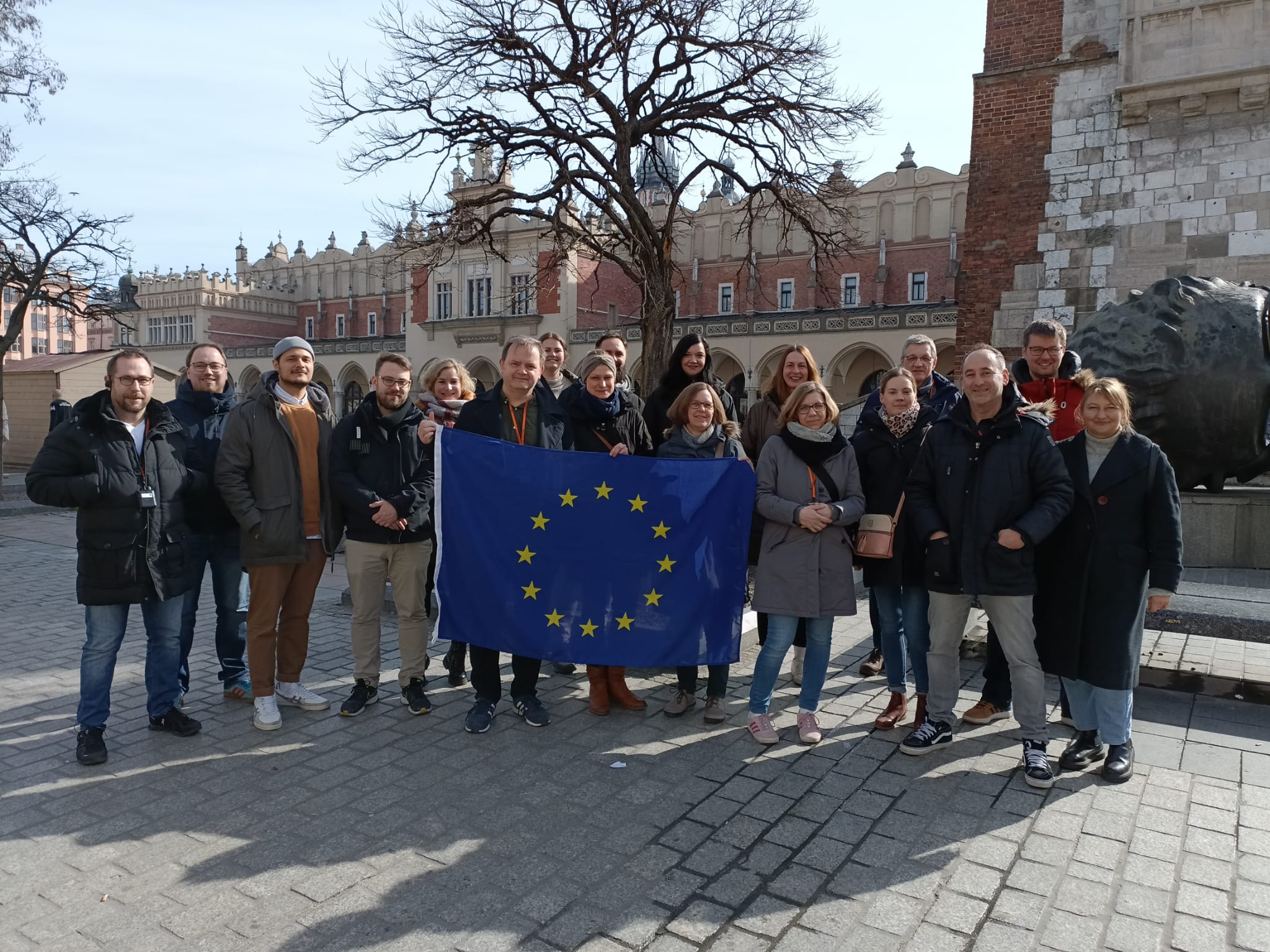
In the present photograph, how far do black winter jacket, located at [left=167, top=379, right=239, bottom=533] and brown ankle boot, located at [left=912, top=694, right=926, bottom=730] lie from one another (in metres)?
3.95

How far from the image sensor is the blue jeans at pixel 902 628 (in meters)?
4.82

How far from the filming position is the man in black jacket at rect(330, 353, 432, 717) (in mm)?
4883

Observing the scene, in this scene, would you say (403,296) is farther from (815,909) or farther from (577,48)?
(815,909)

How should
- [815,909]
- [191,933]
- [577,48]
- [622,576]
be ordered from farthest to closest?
[577,48], [622,576], [815,909], [191,933]

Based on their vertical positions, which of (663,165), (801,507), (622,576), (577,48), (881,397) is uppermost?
(577,48)

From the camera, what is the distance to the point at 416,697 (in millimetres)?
5043

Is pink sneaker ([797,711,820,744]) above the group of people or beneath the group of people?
beneath

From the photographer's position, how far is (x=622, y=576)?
4.90 m

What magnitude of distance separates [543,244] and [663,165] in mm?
32759

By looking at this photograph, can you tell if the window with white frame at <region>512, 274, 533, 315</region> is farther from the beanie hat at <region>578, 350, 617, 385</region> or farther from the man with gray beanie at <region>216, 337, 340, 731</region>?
the man with gray beanie at <region>216, 337, 340, 731</region>

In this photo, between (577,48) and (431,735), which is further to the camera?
(577,48)

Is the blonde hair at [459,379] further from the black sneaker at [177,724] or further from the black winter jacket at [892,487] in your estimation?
the black winter jacket at [892,487]

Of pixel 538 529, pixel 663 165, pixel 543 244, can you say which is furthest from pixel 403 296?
pixel 538 529

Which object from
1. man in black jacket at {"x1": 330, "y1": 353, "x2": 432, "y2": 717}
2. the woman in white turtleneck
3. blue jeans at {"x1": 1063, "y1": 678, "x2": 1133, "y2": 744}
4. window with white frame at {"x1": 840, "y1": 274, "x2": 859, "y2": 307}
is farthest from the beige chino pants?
window with white frame at {"x1": 840, "y1": 274, "x2": 859, "y2": 307}
